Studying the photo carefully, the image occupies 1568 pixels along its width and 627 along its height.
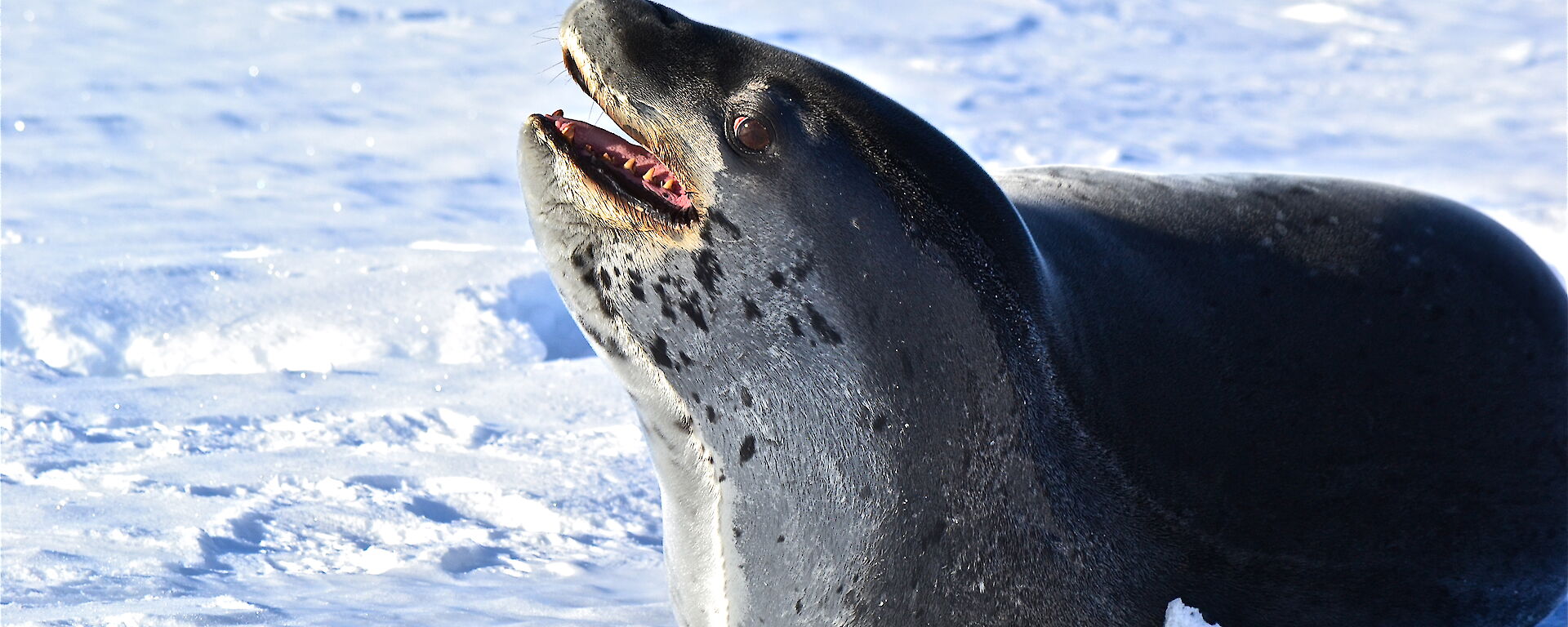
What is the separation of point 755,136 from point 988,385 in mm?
463

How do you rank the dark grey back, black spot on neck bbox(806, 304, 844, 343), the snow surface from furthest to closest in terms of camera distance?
the snow surface
the dark grey back
black spot on neck bbox(806, 304, 844, 343)

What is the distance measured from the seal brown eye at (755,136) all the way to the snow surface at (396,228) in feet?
1.01

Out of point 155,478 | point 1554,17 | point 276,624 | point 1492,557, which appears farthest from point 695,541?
point 1554,17

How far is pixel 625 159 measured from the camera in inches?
76.6

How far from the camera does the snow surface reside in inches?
105

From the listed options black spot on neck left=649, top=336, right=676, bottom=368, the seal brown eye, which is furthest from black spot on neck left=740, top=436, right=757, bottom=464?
the seal brown eye

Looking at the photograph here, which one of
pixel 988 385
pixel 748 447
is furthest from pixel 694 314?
pixel 988 385

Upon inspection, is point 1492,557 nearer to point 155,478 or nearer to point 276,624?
point 276,624

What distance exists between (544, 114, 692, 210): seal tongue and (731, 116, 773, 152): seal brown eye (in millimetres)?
110

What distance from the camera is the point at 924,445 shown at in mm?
1884

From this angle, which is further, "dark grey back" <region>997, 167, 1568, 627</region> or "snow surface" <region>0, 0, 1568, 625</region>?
"snow surface" <region>0, 0, 1568, 625</region>

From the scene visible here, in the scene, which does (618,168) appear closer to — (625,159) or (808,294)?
(625,159)

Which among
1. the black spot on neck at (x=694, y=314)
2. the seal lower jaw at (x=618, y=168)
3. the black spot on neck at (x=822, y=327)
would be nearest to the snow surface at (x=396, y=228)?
the seal lower jaw at (x=618, y=168)

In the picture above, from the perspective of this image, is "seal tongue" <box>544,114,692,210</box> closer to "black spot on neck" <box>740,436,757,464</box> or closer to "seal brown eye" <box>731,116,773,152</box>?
"seal brown eye" <box>731,116,773,152</box>
